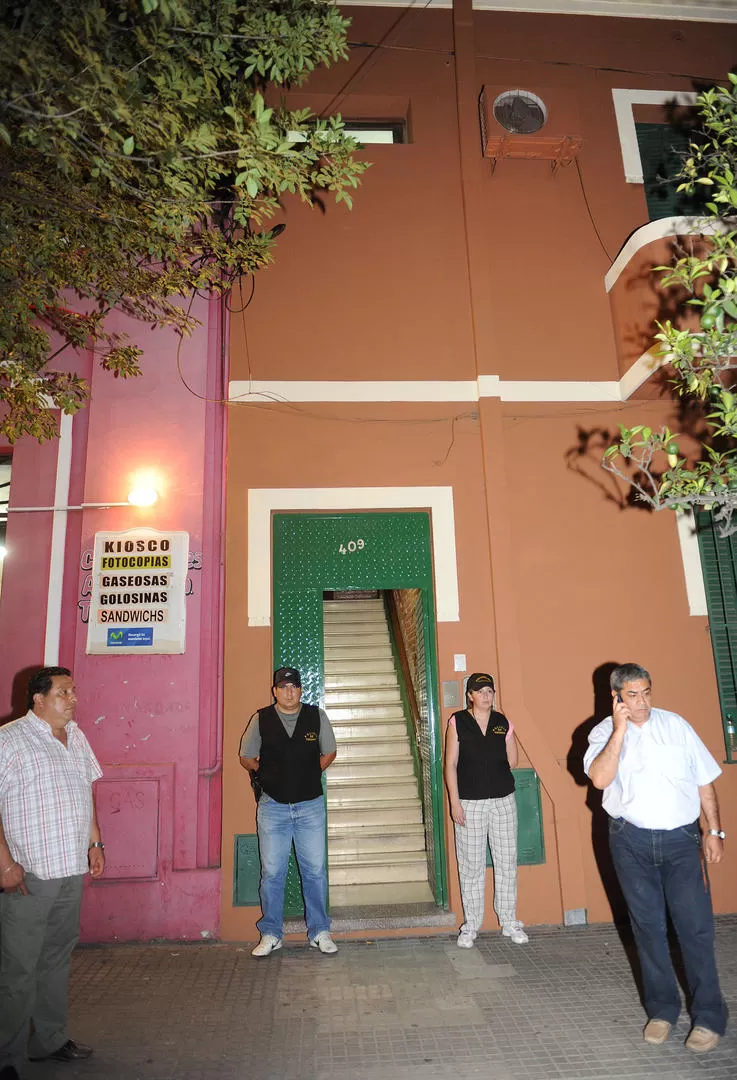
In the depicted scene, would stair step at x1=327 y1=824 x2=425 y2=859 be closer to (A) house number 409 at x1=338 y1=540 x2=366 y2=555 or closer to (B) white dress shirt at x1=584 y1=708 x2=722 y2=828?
(A) house number 409 at x1=338 y1=540 x2=366 y2=555

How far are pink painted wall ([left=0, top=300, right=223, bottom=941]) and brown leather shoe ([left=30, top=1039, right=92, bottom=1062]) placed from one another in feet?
5.87

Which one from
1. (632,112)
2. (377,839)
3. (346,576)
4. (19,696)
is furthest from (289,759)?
(632,112)

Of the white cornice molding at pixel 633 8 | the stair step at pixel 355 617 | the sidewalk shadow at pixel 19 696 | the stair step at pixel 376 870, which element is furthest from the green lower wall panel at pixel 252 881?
the white cornice molding at pixel 633 8

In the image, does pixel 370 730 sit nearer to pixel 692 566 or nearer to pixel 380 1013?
pixel 692 566

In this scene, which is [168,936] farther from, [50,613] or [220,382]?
[220,382]

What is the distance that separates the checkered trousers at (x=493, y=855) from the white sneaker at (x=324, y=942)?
3.33 feet

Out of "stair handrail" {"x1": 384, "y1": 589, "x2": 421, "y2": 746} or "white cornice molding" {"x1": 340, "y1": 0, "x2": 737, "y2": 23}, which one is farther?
"stair handrail" {"x1": 384, "y1": 589, "x2": 421, "y2": 746}

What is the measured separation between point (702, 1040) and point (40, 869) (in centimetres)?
351

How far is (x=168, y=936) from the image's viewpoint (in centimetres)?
550

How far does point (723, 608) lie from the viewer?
21.0 feet

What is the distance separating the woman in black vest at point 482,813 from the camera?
537 centimetres

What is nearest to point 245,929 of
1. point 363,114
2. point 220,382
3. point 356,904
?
point 356,904

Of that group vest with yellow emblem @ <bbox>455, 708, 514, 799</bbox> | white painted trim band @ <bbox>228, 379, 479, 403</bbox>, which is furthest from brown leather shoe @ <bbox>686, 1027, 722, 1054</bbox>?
white painted trim band @ <bbox>228, 379, 479, 403</bbox>

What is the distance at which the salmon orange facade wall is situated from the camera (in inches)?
239
